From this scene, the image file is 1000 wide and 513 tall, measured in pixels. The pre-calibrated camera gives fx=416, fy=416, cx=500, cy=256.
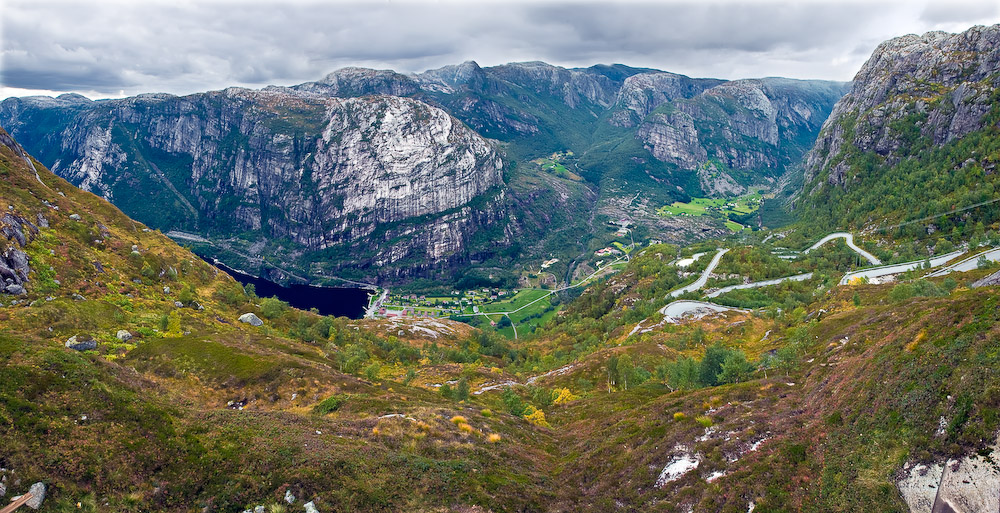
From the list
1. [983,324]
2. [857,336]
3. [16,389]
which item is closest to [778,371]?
[857,336]

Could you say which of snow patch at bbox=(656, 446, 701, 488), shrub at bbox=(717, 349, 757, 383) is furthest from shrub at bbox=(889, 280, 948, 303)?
snow patch at bbox=(656, 446, 701, 488)

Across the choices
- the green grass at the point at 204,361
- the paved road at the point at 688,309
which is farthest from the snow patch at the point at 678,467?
the paved road at the point at 688,309

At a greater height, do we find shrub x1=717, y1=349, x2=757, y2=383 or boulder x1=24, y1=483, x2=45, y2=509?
boulder x1=24, y1=483, x2=45, y2=509

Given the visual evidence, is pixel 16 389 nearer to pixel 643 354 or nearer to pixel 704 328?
pixel 643 354

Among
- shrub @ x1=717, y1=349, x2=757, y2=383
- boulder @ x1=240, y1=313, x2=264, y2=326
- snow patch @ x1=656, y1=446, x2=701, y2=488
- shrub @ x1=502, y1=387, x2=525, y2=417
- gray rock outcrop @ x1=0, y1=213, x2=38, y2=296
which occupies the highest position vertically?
gray rock outcrop @ x1=0, y1=213, x2=38, y2=296

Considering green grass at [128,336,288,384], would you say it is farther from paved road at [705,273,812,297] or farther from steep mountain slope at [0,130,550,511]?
paved road at [705,273,812,297]

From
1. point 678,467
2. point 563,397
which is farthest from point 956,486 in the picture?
point 563,397
